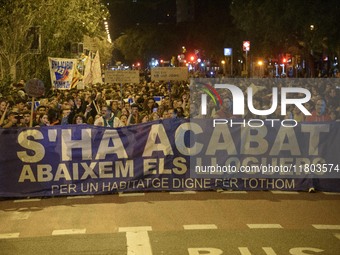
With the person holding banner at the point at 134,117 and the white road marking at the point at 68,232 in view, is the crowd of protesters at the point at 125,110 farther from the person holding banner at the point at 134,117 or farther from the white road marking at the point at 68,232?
the white road marking at the point at 68,232

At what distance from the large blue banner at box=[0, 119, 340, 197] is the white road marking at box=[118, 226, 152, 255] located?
2.67m

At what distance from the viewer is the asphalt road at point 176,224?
324 inches

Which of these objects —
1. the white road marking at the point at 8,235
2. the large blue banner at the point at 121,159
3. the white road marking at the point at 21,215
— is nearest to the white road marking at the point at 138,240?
the white road marking at the point at 8,235

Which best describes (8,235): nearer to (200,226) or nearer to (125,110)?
(200,226)

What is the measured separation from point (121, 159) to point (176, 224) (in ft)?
9.04

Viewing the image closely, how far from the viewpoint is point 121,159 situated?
11.9m

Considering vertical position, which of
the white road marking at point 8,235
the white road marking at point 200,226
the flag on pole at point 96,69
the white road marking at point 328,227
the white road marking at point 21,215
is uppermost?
the flag on pole at point 96,69

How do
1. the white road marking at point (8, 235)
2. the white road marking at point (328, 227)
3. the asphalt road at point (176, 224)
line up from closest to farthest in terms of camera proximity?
the asphalt road at point (176, 224) < the white road marking at point (8, 235) < the white road marking at point (328, 227)

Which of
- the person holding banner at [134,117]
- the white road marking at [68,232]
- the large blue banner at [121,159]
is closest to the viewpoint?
the white road marking at [68,232]

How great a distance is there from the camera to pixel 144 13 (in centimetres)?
11206

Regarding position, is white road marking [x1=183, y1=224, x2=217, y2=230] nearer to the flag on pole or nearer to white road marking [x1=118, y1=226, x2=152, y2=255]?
white road marking [x1=118, y1=226, x2=152, y2=255]

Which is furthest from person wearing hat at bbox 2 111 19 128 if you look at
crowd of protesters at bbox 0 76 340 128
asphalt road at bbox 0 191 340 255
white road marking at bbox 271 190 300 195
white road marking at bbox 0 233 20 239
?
white road marking at bbox 271 190 300 195

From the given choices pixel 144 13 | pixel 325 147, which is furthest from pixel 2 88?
pixel 144 13

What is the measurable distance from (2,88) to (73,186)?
9980 mm
